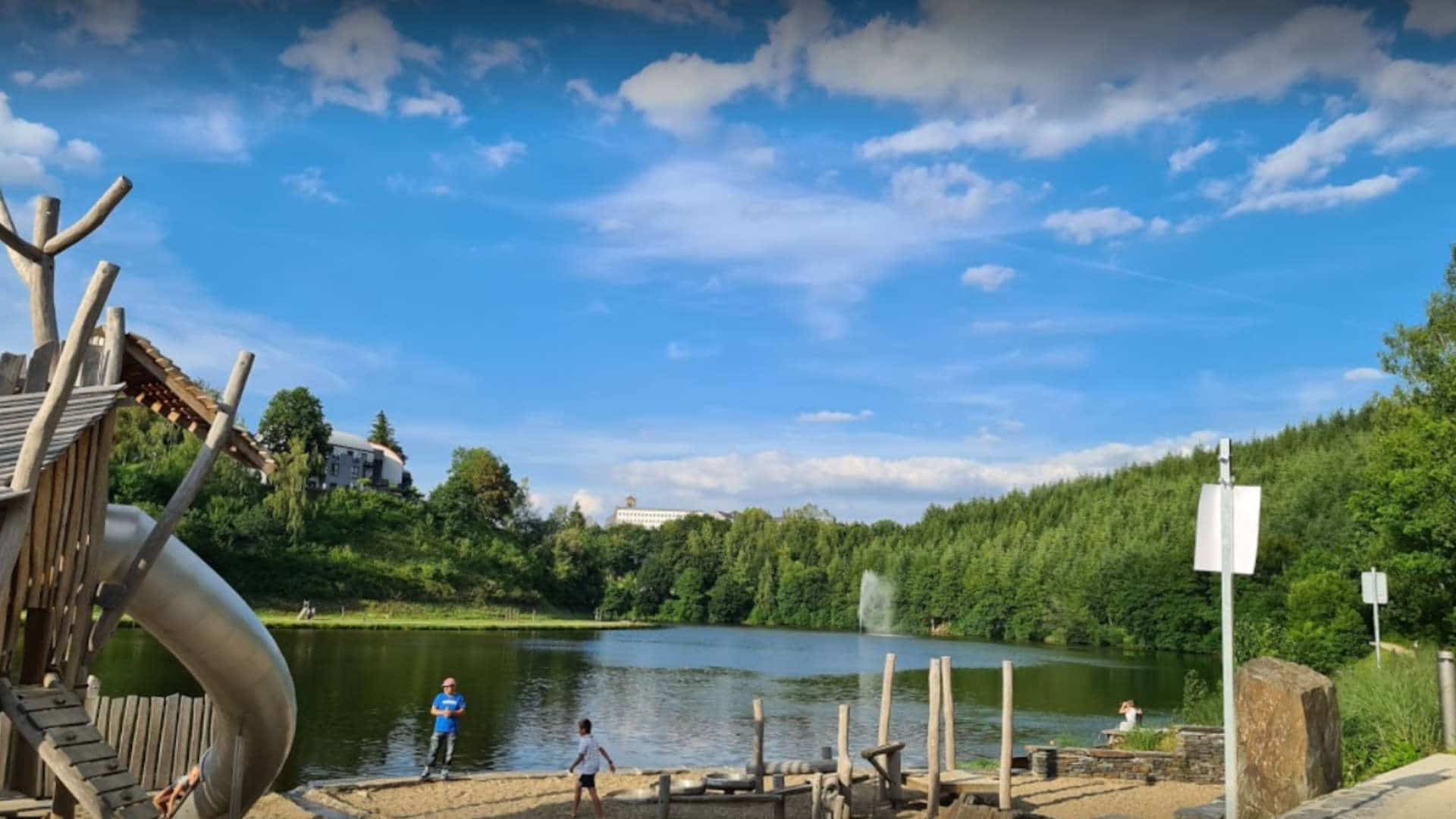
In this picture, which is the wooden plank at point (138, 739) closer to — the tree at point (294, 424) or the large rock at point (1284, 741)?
the large rock at point (1284, 741)

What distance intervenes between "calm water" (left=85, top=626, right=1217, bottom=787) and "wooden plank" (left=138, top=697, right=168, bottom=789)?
3475 mm

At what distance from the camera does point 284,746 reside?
1154cm

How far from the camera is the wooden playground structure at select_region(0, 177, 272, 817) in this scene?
7055mm

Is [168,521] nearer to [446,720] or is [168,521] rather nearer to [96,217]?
[96,217]

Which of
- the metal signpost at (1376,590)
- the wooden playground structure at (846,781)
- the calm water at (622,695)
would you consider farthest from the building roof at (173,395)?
the metal signpost at (1376,590)

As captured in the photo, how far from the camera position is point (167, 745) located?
565 inches

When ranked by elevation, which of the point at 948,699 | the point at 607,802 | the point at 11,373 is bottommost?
the point at 607,802

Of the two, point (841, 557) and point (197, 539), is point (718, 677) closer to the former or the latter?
point (197, 539)

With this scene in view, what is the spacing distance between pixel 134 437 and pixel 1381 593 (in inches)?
2996

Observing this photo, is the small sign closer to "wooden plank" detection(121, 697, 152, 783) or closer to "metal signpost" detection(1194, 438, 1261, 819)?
"metal signpost" detection(1194, 438, 1261, 819)

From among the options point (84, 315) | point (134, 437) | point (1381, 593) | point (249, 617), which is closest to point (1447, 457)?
point (1381, 593)

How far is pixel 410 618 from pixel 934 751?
2427 inches

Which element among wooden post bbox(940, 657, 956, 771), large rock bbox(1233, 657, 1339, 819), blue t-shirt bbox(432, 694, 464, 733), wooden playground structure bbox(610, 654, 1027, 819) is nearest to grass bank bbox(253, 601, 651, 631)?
blue t-shirt bbox(432, 694, 464, 733)

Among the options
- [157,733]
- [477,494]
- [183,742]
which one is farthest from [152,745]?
[477,494]
